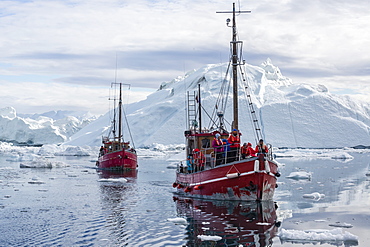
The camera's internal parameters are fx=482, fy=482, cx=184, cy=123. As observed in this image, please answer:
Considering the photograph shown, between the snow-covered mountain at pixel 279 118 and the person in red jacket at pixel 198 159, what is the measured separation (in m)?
42.2

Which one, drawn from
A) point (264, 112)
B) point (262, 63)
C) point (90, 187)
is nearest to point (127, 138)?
point (264, 112)

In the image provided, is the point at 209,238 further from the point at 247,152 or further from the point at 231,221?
the point at 247,152

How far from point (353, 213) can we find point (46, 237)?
9.21 metres

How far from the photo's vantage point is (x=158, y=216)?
14961 mm

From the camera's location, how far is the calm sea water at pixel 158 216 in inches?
Answer: 457

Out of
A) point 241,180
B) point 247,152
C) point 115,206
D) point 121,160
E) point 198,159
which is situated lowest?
point 115,206

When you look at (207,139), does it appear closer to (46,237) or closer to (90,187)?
(90,187)

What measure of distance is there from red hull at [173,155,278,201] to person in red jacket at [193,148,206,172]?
47 cm

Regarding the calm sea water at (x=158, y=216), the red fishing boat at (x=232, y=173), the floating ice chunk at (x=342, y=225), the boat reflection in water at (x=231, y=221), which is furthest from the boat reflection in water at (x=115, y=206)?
the floating ice chunk at (x=342, y=225)

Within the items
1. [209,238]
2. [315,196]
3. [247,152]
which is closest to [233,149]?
[247,152]

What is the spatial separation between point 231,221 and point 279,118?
174ft

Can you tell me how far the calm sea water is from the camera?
11.6 meters

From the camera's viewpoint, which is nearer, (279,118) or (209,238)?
(209,238)

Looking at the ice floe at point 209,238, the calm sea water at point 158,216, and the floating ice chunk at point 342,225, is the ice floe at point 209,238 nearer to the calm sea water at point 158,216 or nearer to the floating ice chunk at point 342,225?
the calm sea water at point 158,216
